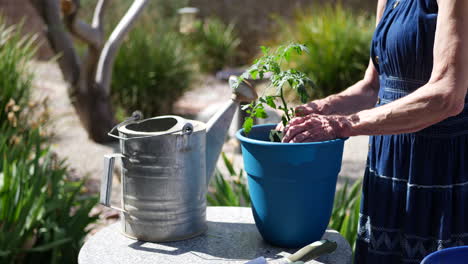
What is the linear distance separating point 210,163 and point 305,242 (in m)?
0.35

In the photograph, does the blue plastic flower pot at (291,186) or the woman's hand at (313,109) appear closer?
the blue plastic flower pot at (291,186)

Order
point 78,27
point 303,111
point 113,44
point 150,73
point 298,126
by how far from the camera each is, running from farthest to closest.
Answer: point 150,73 → point 113,44 → point 78,27 → point 303,111 → point 298,126

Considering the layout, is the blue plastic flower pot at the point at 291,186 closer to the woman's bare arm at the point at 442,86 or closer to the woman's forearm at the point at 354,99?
→ the woman's bare arm at the point at 442,86

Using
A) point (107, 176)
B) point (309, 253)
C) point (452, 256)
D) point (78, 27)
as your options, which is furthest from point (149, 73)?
point (452, 256)

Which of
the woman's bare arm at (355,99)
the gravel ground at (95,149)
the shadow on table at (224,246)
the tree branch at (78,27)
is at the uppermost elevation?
the tree branch at (78,27)

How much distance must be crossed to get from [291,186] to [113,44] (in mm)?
4728

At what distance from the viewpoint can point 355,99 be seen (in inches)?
68.4

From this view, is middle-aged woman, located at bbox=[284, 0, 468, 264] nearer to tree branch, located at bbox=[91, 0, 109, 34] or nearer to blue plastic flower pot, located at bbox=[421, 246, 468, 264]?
blue plastic flower pot, located at bbox=[421, 246, 468, 264]

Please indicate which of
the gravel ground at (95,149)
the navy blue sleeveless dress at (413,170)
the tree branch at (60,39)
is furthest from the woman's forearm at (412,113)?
the tree branch at (60,39)

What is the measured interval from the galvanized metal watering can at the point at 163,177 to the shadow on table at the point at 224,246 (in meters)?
0.03

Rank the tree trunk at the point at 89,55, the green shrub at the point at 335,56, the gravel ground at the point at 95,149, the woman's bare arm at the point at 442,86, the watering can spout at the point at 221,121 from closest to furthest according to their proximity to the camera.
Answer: the woman's bare arm at the point at 442,86, the watering can spout at the point at 221,121, the gravel ground at the point at 95,149, the tree trunk at the point at 89,55, the green shrub at the point at 335,56

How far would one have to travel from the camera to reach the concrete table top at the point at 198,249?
1.45 meters

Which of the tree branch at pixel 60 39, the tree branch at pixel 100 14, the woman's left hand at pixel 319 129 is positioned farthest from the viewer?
the tree branch at pixel 100 14

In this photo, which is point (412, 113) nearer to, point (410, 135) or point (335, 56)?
point (410, 135)
